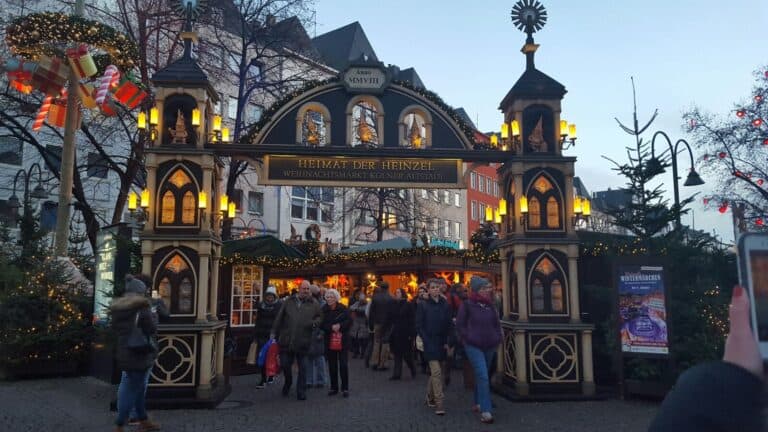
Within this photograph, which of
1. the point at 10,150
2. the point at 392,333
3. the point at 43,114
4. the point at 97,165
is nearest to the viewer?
the point at 392,333

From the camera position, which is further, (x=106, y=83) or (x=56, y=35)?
(x=56, y=35)

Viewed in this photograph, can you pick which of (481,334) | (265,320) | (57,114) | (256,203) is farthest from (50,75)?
(256,203)

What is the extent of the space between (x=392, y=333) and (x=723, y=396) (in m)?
11.1

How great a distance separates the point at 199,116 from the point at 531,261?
625cm

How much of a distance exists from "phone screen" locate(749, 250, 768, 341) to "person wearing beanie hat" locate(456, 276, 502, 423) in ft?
22.6

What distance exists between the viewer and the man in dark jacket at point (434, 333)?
8.74 m

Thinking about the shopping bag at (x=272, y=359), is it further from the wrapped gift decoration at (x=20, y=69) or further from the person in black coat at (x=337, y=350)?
the wrapped gift decoration at (x=20, y=69)

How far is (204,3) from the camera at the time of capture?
36.6 ft

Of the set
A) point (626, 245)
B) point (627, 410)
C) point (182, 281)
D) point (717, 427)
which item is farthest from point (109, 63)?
point (717, 427)

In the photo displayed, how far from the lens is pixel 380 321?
13.0 meters

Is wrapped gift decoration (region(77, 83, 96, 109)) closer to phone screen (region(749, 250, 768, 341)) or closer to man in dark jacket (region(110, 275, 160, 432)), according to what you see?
man in dark jacket (region(110, 275, 160, 432))

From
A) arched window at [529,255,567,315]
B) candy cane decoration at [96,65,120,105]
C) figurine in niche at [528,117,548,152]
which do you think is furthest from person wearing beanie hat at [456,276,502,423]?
candy cane decoration at [96,65,120,105]

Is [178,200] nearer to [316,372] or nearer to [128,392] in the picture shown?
[128,392]

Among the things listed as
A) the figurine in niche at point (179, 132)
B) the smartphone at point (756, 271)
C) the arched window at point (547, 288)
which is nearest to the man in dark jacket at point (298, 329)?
the figurine in niche at point (179, 132)
